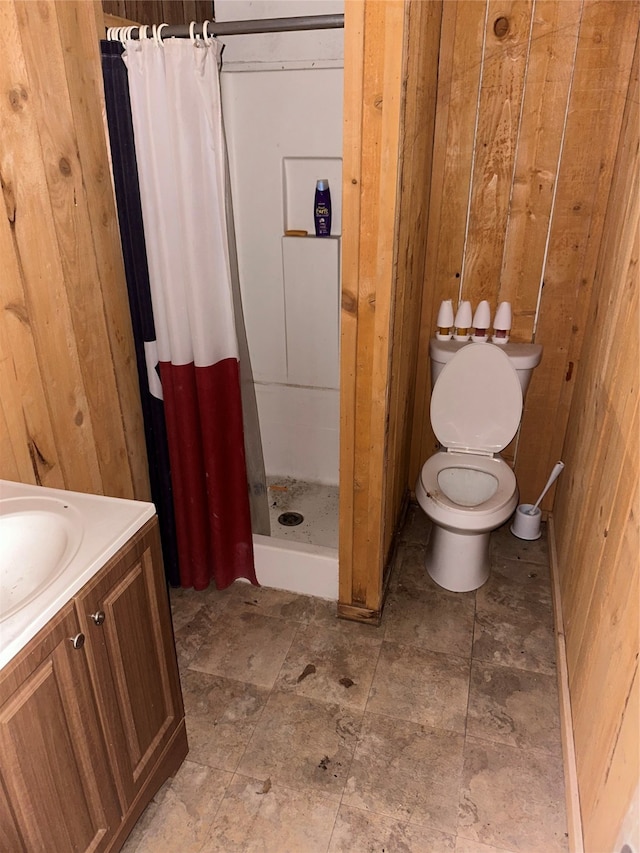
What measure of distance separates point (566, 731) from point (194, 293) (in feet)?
5.76

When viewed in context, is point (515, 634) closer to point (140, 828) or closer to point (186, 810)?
point (186, 810)

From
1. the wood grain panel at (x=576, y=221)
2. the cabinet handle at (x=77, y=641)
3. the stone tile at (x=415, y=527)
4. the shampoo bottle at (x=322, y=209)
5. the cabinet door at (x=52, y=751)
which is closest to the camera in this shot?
the cabinet door at (x=52, y=751)

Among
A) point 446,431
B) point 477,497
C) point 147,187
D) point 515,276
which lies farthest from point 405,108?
point 477,497

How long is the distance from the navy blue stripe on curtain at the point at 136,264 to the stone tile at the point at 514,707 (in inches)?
48.6

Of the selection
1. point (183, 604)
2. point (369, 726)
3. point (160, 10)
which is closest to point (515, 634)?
point (369, 726)

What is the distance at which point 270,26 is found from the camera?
1.66 metres

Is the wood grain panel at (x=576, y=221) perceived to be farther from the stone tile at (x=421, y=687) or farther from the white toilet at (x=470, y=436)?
the stone tile at (x=421, y=687)

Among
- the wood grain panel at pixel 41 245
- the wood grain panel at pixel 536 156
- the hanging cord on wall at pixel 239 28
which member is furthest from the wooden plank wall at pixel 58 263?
the wood grain panel at pixel 536 156

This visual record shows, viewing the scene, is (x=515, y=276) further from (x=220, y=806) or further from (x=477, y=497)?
(x=220, y=806)

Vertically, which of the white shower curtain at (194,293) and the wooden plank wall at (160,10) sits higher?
the wooden plank wall at (160,10)

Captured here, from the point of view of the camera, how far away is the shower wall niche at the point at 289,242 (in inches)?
94.8

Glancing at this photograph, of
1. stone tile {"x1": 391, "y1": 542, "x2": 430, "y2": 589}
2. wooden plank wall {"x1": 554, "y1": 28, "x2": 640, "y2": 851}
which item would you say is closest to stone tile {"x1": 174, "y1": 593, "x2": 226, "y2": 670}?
stone tile {"x1": 391, "y1": 542, "x2": 430, "y2": 589}

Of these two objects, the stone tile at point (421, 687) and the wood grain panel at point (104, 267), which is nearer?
the wood grain panel at point (104, 267)

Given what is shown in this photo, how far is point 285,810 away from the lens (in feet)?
5.46
